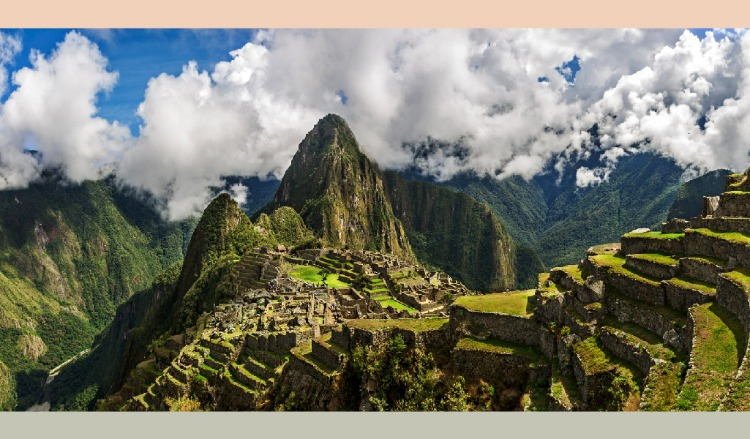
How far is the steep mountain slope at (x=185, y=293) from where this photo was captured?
9106 centimetres

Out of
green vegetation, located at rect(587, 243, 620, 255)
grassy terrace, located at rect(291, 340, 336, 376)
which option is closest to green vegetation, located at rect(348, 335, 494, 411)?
grassy terrace, located at rect(291, 340, 336, 376)

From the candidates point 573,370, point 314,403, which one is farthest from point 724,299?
point 314,403

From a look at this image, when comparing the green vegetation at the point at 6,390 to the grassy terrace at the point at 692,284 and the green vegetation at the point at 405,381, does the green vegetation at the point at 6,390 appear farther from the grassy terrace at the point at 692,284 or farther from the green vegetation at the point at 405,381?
the grassy terrace at the point at 692,284

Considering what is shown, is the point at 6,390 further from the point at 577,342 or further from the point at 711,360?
the point at 711,360

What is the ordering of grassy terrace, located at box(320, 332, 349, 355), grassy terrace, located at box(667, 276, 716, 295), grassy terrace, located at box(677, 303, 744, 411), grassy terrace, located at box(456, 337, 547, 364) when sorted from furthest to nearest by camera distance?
grassy terrace, located at box(320, 332, 349, 355) < grassy terrace, located at box(456, 337, 547, 364) < grassy terrace, located at box(667, 276, 716, 295) < grassy terrace, located at box(677, 303, 744, 411)

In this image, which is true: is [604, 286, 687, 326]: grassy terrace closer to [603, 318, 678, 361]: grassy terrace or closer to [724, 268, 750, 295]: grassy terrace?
[603, 318, 678, 361]: grassy terrace

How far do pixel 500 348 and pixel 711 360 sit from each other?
8009mm

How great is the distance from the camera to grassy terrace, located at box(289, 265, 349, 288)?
69.2 m

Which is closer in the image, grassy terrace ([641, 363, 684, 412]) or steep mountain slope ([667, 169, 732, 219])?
grassy terrace ([641, 363, 684, 412])

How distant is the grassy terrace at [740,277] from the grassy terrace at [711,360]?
40.7 inches

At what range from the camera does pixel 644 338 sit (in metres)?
17.1

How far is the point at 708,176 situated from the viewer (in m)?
158

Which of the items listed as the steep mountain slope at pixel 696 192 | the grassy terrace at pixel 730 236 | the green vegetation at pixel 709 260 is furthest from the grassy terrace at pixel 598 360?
the steep mountain slope at pixel 696 192

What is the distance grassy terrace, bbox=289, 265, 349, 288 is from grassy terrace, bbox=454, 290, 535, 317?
42.2 meters
